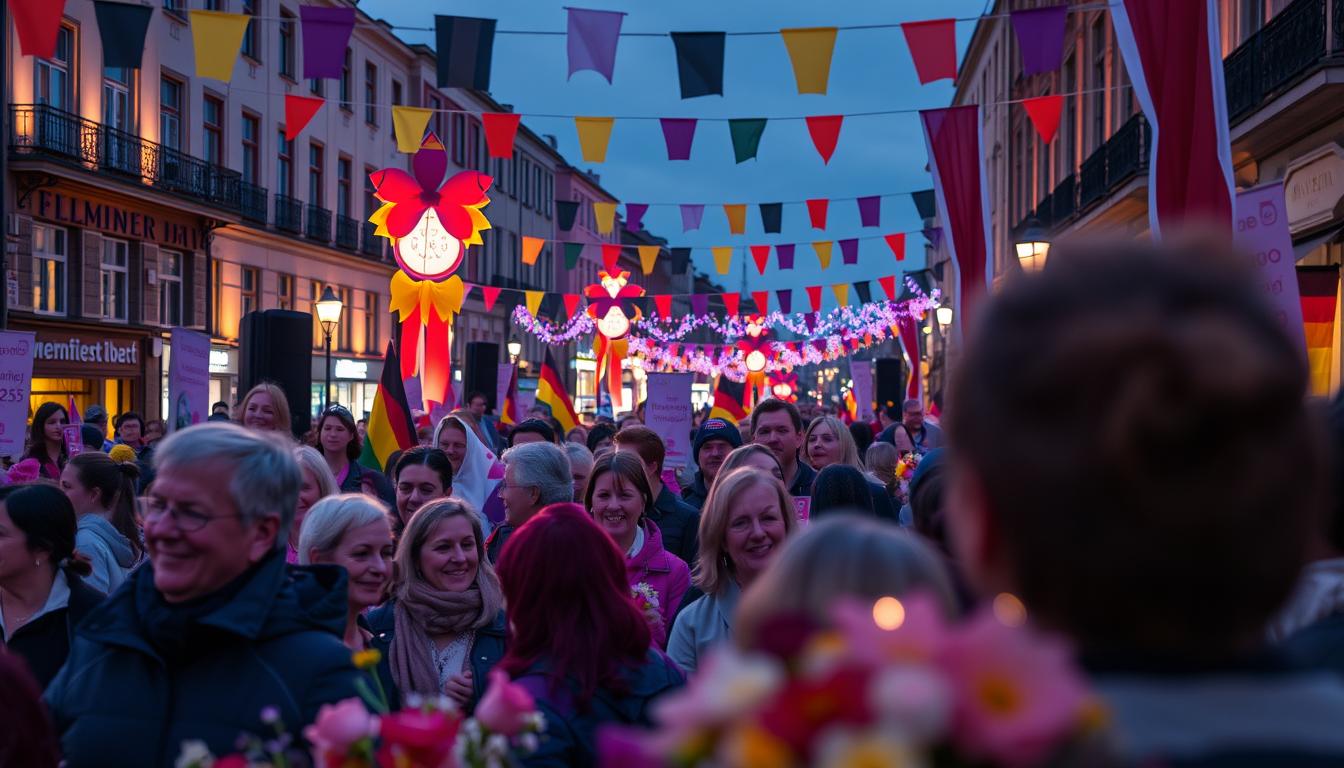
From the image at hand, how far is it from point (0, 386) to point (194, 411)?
146cm

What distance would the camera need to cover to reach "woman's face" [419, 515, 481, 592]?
461 cm

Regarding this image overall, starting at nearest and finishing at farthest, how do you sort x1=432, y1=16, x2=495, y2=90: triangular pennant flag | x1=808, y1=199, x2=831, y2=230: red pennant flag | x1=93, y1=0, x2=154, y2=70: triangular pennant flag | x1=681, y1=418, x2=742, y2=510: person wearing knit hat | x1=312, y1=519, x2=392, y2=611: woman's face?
x1=312, y1=519, x2=392, y2=611: woman's face, x1=681, y1=418, x2=742, y2=510: person wearing knit hat, x1=93, y1=0, x2=154, y2=70: triangular pennant flag, x1=432, y1=16, x2=495, y2=90: triangular pennant flag, x1=808, y1=199, x2=831, y2=230: red pennant flag

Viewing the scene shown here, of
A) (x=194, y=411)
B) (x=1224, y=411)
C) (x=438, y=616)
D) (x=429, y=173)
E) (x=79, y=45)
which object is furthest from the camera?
(x=79, y=45)

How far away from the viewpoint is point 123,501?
22.0 feet

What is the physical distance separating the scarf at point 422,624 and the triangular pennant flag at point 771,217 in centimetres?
1736

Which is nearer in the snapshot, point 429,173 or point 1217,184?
point 1217,184

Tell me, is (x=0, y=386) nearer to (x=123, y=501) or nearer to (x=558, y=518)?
(x=123, y=501)

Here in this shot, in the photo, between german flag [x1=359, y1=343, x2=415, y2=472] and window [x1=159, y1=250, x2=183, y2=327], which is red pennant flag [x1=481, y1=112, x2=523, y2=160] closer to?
german flag [x1=359, y1=343, x2=415, y2=472]

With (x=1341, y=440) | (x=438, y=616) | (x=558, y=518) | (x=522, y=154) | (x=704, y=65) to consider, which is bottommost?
(x=438, y=616)

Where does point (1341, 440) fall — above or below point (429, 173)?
below

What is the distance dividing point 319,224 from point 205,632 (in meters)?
34.8

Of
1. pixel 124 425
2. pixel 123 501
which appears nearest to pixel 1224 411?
pixel 123 501

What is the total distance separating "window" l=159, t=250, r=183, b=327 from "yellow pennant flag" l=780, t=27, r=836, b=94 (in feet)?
67.9

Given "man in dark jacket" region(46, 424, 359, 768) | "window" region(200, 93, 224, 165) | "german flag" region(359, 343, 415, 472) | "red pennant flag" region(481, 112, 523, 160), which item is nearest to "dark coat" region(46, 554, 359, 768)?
"man in dark jacket" region(46, 424, 359, 768)
